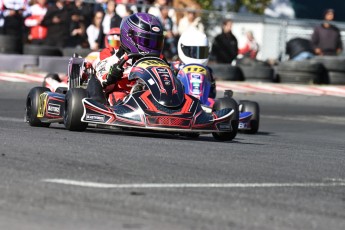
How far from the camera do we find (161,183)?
19.7ft

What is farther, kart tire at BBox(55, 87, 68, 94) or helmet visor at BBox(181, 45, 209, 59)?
helmet visor at BBox(181, 45, 209, 59)

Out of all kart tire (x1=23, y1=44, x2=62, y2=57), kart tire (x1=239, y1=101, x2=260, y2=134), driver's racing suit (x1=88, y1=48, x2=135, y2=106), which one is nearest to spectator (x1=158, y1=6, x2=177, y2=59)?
kart tire (x1=23, y1=44, x2=62, y2=57)

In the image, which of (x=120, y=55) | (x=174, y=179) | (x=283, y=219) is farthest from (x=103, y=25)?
(x=283, y=219)

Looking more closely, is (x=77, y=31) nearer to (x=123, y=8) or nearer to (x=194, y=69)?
(x=123, y=8)

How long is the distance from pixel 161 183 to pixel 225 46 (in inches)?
547

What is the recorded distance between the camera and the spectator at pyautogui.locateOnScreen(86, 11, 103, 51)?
63.1 ft

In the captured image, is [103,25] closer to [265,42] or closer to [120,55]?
[265,42]

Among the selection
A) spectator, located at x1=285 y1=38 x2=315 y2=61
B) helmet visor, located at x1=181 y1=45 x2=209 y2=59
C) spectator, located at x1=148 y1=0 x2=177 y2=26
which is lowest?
spectator, located at x1=285 y1=38 x2=315 y2=61

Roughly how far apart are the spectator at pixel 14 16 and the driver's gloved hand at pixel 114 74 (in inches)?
348

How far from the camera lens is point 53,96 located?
1027 cm

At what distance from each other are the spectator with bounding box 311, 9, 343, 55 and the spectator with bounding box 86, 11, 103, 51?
→ 13.9 feet

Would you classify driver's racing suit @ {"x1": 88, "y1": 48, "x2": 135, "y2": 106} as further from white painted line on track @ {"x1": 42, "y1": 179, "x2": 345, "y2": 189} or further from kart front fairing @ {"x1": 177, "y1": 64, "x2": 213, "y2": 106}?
white painted line on track @ {"x1": 42, "y1": 179, "x2": 345, "y2": 189}

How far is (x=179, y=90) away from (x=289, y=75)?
10.3m

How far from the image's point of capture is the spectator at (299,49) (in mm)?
20891
